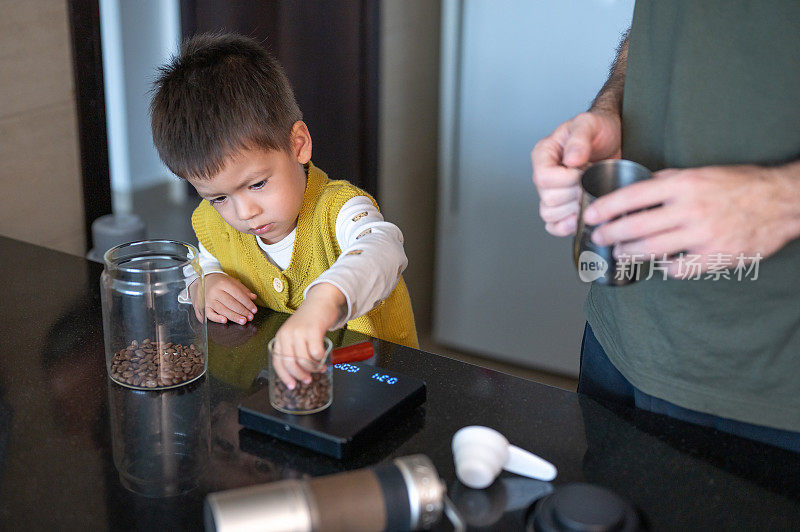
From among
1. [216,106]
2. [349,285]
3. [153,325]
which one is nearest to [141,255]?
[153,325]

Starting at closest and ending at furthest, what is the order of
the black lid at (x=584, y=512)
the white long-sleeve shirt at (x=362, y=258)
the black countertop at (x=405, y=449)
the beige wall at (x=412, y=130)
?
the black lid at (x=584, y=512) → the black countertop at (x=405, y=449) → the white long-sleeve shirt at (x=362, y=258) → the beige wall at (x=412, y=130)

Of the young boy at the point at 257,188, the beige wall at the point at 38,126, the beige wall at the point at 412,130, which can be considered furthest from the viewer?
the beige wall at the point at 412,130

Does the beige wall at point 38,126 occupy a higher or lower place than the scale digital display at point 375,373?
higher

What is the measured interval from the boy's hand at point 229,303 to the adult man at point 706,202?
56 centimetres

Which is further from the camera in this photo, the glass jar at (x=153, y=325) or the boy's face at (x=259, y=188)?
the boy's face at (x=259, y=188)

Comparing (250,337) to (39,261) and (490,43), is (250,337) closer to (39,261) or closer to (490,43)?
(39,261)

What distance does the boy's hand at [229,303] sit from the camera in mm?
1306

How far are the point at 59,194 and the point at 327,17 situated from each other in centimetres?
120

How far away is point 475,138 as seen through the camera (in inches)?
109

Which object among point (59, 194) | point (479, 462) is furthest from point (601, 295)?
point (59, 194)

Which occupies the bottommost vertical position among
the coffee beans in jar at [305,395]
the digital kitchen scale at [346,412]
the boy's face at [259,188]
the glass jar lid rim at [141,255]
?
the digital kitchen scale at [346,412]

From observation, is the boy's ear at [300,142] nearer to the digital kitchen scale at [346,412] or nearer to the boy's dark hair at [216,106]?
the boy's dark hair at [216,106]

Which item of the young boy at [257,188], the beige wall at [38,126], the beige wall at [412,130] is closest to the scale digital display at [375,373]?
the young boy at [257,188]

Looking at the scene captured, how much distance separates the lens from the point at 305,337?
95cm
